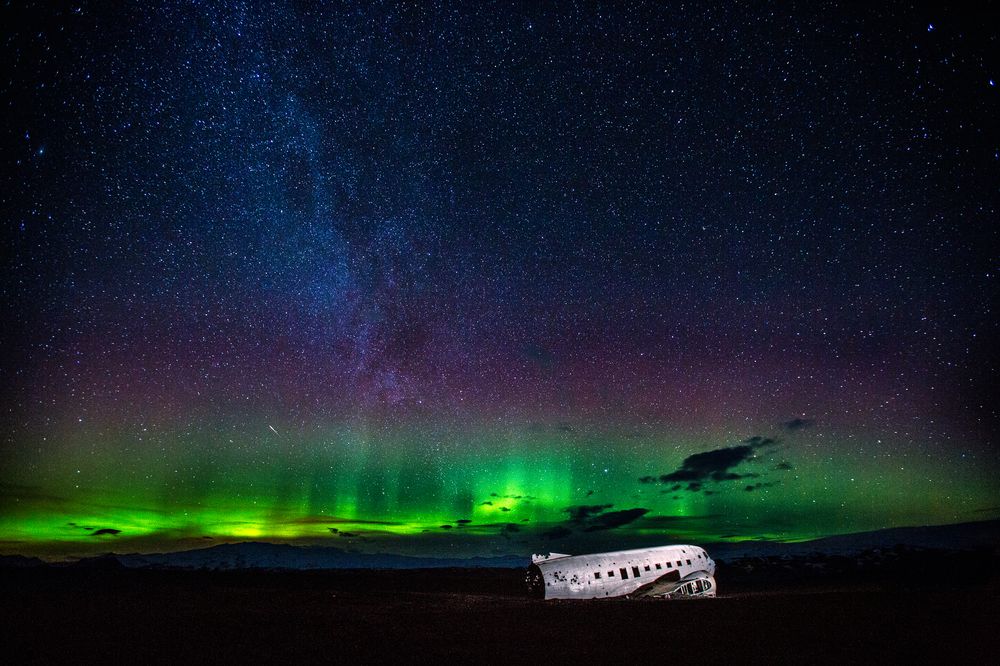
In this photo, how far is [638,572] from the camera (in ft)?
110

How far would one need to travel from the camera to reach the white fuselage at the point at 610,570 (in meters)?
31.0

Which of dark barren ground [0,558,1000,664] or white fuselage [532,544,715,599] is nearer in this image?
dark barren ground [0,558,1000,664]

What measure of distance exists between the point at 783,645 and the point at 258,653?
55.7 ft

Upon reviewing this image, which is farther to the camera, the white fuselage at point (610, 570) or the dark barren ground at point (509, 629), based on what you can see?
the white fuselage at point (610, 570)

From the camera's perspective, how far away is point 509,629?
21016mm

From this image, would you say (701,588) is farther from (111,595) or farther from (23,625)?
(111,595)

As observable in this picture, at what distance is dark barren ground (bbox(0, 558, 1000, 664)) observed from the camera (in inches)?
663

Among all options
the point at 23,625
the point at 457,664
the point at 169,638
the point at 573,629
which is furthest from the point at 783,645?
the point at 23,625

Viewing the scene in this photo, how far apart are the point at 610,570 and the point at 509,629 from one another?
44.6ft

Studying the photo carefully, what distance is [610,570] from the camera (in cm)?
3275

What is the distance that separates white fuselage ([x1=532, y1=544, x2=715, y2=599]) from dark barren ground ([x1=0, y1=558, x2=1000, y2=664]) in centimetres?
213

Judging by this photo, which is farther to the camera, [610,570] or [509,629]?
[610,570]

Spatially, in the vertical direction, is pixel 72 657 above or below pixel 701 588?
above

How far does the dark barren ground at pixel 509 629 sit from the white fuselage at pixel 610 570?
2133 mm
